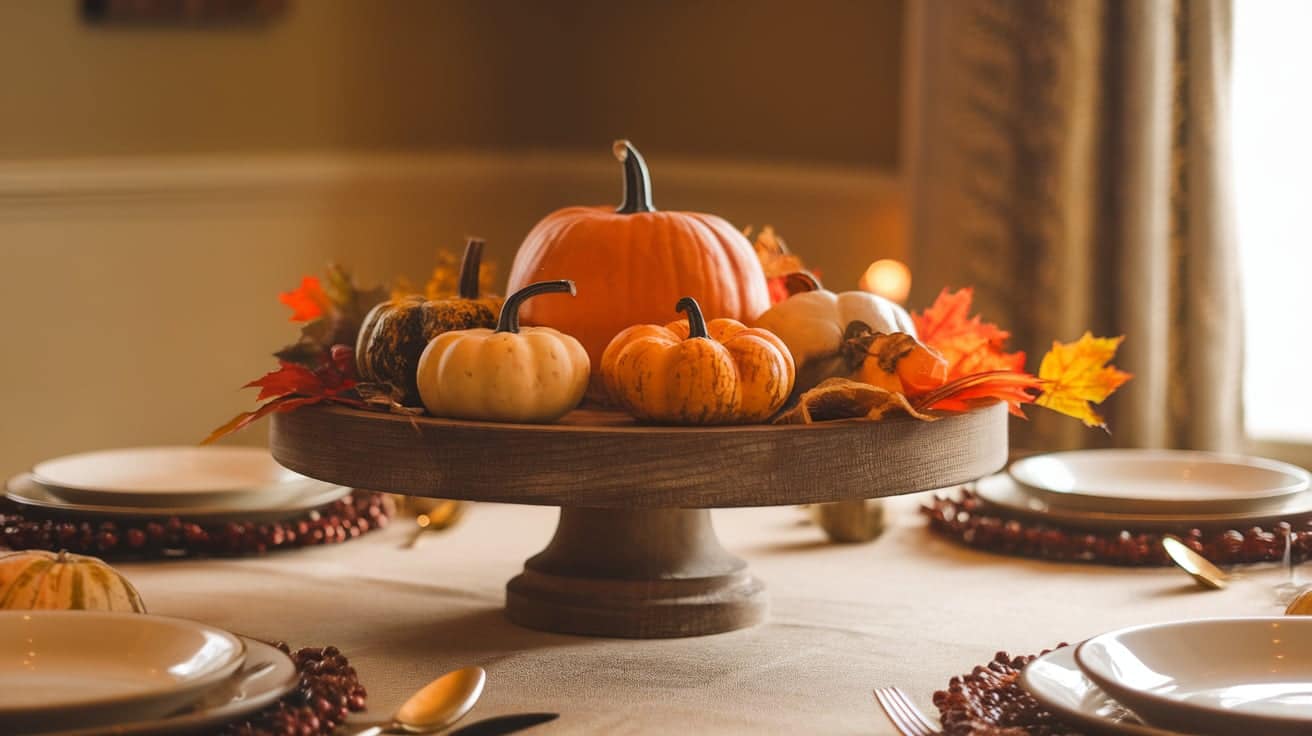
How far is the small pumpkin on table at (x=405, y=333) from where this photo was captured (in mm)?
1229

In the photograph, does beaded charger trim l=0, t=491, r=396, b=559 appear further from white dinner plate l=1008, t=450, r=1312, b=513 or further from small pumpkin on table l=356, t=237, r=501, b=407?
white dinner plate l=1008, t=450, r=1312, b=513

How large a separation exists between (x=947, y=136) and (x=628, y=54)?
1.47 m

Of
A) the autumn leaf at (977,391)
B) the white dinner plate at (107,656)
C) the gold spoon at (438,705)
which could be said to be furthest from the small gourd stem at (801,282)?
the white dinner plate at (107,656)

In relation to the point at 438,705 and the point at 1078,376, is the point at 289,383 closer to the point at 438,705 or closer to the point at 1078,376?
the point at 438,705

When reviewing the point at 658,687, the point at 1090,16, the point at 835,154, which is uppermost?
the point at 1090,16

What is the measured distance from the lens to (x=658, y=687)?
101 centimetres

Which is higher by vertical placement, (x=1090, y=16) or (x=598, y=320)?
Answer: (x=1090, y=16)

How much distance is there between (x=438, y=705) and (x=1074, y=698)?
0.39 meters

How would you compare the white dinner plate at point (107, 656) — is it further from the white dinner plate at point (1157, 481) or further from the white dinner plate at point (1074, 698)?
the white dinner plate at point (1157, 481)

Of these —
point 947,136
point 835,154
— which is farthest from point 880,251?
point 947,136

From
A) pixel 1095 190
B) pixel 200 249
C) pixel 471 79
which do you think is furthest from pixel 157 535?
pixel 471 79

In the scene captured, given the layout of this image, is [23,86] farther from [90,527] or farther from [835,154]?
[90,527]

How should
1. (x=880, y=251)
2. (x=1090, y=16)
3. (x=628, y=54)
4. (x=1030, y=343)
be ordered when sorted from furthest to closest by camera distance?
1. (x=628, y=54)
2. (x=880, y=251)
3. (x=1030, y=343)
4. (x=1090, y=16)

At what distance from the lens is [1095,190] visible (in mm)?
2889
